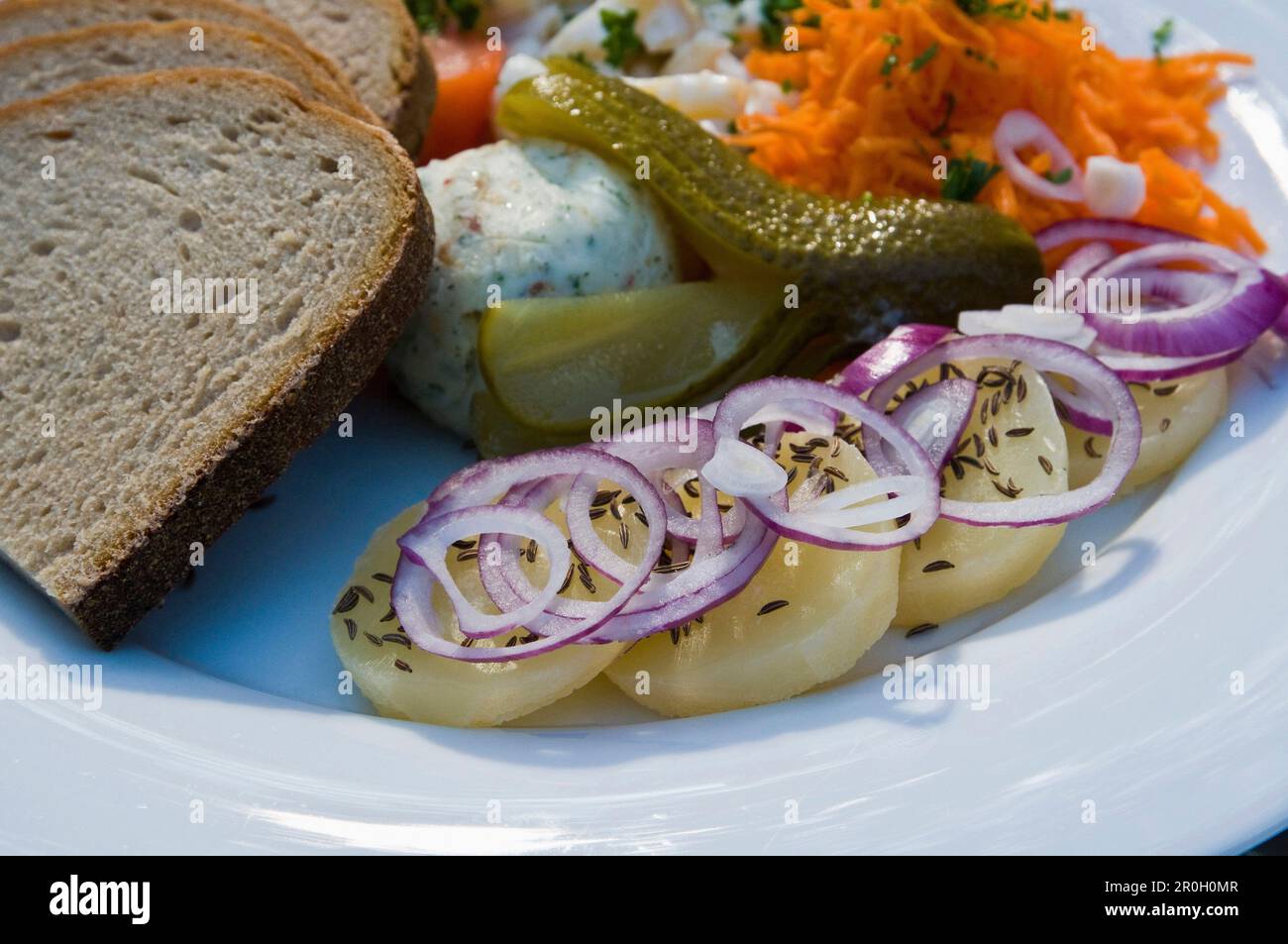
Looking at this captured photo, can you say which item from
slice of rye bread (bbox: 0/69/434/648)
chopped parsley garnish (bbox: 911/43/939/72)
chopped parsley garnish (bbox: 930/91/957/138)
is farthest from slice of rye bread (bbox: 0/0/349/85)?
chopped parsley garnish (bbox: 930/91/957/138)

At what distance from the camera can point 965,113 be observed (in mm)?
3885

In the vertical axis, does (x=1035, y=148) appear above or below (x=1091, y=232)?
above

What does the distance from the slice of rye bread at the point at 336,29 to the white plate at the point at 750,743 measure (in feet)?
5.37

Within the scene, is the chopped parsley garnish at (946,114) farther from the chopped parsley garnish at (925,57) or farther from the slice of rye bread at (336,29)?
the slice of rye bread at (336,29)

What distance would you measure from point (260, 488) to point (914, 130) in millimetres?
2354

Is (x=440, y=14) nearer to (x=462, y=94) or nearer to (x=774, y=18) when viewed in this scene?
(x=462, y=94)

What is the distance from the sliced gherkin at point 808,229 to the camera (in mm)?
3350

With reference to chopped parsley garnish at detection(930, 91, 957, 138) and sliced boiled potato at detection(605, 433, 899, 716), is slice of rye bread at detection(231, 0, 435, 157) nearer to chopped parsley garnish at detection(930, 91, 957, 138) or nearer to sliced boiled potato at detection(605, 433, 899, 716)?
chopped parsley garnish at detection(930, 91, 957, 138)

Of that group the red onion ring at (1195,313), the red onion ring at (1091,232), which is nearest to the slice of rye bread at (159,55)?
the red onion ring at (1091,232)

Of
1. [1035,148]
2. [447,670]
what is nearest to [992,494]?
[447,670]

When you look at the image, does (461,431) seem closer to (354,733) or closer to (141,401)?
(141,401)

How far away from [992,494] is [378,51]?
2.49m

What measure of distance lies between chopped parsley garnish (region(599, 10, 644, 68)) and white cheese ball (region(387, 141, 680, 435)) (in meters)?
1.01

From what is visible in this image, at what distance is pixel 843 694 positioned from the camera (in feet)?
8.41
